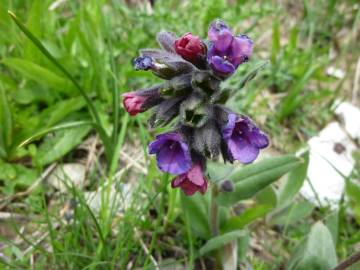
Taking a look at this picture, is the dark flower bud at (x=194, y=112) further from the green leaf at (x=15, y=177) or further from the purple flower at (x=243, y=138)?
the green leaf at (x=15, y=177)

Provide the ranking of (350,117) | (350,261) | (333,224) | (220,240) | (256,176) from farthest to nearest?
(350,117)
(333,224)
(256,176)
(220,240)
(350,261)

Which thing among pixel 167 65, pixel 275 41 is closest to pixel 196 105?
pixel 167 65

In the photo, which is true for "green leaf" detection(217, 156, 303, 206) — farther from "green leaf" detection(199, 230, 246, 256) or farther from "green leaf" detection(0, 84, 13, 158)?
"green leaf" detection(0, 84, 13, 158)

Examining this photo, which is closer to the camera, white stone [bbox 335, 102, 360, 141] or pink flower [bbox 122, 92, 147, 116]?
pink flower [bbox 122, 92, 147, 116]

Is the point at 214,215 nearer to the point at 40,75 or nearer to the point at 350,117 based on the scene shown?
the point at 40,75

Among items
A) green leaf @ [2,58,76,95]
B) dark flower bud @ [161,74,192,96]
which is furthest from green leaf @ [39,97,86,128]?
dark flower bud @ [161,74,192,96]

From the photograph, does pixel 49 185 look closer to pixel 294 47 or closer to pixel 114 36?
pixel 114 36

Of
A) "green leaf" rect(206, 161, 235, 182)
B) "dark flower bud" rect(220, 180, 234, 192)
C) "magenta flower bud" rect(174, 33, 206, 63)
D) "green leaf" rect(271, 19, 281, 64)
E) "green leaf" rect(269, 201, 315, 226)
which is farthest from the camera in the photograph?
"green leaf" rect(271, 19, 281, 64)
